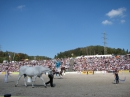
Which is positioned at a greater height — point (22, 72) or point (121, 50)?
point (121, 50)

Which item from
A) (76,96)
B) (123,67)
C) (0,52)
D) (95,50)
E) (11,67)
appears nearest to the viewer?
(76,96)

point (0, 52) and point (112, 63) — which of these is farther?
point (0, 52)

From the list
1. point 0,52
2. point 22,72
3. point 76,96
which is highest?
point 0,52

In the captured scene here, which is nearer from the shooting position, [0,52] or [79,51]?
[0,52]

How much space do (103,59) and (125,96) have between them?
1786 inches

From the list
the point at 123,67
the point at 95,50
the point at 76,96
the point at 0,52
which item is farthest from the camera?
the point at 95,50

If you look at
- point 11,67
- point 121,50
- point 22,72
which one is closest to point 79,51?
point 121,50

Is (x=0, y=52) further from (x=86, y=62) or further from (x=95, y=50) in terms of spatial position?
(x=86, y=62)

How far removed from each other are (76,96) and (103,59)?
45.9m

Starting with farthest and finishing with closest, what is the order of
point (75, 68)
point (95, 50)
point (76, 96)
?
1. point (95, 50)
2. point (75, 68)
3. point (76, 96)

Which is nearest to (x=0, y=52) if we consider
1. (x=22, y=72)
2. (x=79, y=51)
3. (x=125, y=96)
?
(x=79, y=51)

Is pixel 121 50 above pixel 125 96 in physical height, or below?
above

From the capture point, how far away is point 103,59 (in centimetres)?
5497

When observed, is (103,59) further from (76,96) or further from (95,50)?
(95,50)
